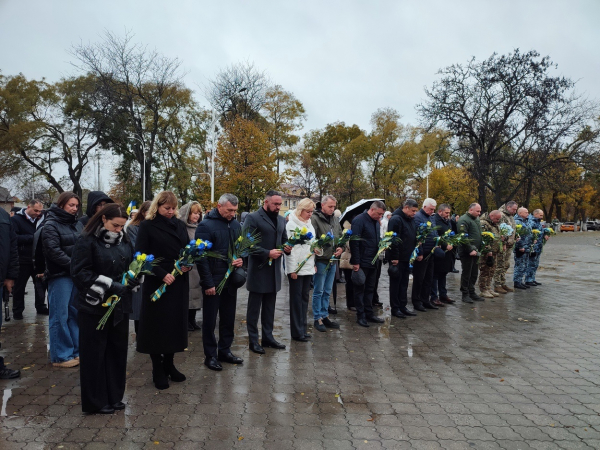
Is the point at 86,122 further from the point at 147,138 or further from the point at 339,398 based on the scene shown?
the point at 339,398

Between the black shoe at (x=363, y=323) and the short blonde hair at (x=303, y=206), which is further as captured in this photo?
the black shoe at (x=363, y=323)

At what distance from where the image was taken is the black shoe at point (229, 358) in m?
5.60

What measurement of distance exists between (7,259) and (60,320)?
3.05 feet

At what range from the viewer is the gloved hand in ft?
13.2

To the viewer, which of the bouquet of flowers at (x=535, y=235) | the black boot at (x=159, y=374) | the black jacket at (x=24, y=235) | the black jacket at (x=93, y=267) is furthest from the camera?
the bouquet of flowers at (x=535, y=235)

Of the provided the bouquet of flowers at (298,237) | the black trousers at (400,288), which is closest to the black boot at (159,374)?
the bouquet of flowers at (298,237)

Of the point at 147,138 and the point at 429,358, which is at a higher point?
the point at 147,138

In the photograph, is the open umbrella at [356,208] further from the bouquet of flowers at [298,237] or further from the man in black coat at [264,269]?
the man in black coat at [264,269]

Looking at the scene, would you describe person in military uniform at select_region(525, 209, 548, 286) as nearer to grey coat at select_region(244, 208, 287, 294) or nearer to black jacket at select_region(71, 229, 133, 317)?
grey coat at select_region(244, 208, 287, 294)

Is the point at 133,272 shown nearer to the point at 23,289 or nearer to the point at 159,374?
the point at 159,374

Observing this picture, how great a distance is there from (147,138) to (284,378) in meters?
38.1

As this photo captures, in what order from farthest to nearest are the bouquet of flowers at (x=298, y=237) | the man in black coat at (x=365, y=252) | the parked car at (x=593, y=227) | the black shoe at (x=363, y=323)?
the parked car at (x=593, y=227)
the black shoe at (x=363, y=323)
the man in black coat at (x=365, y=252)
the bouquet of flowers at (x=298, y=237)

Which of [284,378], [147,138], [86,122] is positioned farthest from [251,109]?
[284,378]

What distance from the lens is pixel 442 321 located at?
811 centimetres
